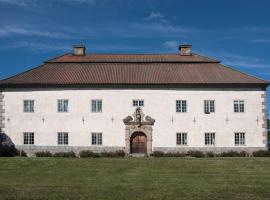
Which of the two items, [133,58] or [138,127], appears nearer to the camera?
[138,127]

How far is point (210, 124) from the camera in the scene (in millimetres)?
35688

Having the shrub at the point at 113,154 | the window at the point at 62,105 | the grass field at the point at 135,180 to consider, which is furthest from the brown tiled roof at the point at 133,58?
the grass field at the point at 135,180

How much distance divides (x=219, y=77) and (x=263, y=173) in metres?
16.2

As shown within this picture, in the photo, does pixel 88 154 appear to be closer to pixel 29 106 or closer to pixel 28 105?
pixel 29 106

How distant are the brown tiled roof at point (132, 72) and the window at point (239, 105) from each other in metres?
1.54

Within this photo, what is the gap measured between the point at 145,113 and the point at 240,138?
776 cm

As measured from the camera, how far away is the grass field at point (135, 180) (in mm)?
14445

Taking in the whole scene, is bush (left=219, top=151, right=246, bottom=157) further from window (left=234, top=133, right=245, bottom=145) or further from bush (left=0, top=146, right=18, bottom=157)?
bush (left=0, top=146, right=18, bottom=157)

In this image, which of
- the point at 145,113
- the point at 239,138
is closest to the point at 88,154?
the point at 145,113

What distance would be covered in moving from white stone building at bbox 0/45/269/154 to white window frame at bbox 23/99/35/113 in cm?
8

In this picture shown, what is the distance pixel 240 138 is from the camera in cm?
3578

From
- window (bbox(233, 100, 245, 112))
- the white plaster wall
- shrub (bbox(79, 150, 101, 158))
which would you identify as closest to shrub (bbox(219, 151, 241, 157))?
the white plaster wall

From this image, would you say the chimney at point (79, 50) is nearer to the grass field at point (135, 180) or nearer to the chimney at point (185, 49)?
the chimney at point (185, 49)

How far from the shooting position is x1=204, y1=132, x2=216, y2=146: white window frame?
35688 mm
